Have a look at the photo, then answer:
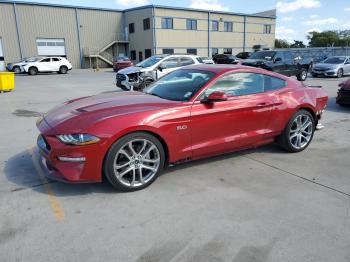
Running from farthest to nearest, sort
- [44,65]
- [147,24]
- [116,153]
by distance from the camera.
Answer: [147,24] → [44,65] → [116,153]

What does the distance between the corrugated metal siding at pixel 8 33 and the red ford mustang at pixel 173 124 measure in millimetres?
35553

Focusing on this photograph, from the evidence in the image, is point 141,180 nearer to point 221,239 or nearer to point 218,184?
point 218,184

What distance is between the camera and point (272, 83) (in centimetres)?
508

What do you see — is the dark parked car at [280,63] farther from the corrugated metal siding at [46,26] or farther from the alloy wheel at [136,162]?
the corrugated metal siding at [46,26]

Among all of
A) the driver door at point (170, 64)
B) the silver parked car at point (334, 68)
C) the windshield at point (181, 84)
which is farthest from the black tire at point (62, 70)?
the windshield at point (181, 84)

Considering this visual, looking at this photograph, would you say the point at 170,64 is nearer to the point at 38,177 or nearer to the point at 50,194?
the point at 38,177

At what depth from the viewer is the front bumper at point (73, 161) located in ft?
11.5

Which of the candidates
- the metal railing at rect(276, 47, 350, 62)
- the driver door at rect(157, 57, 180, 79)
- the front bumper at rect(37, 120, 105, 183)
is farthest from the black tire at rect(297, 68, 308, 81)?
the metal railing at rect(276, 47, 350, 62)

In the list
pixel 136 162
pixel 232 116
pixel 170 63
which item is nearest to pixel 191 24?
pixel 170 63

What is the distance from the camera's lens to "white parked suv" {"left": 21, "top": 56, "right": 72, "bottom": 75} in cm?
2694

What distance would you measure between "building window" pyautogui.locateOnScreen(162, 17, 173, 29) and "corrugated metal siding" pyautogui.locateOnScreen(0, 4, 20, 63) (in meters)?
17.5

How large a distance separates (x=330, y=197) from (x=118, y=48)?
1695 inches

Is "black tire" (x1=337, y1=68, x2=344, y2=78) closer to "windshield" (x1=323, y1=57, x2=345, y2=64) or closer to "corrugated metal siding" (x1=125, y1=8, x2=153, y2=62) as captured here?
"windshield" (x1=323, y1=57, x2=345, y2=64)

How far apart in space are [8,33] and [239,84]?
36.9 meters
